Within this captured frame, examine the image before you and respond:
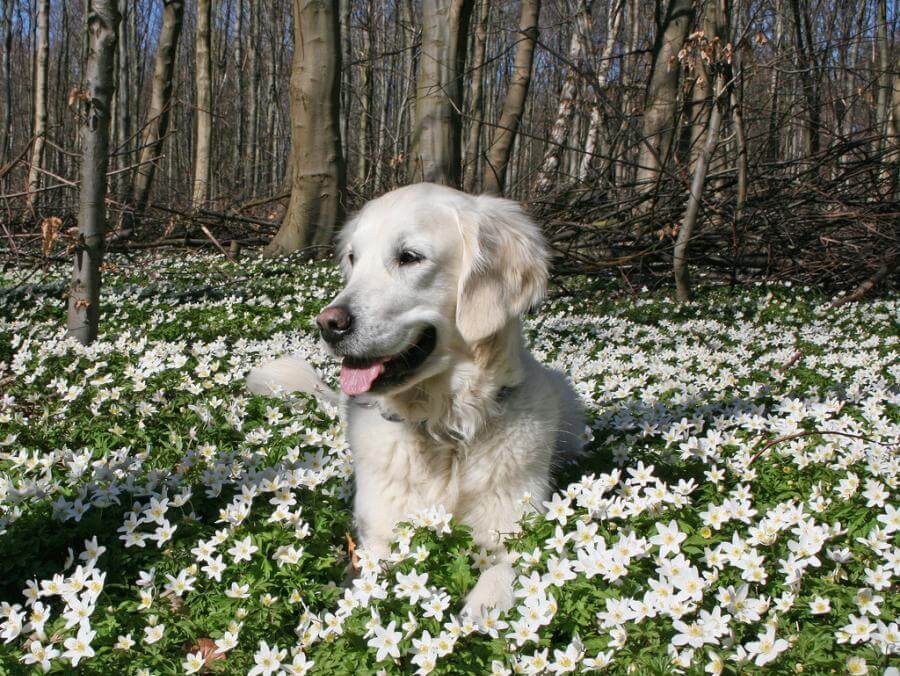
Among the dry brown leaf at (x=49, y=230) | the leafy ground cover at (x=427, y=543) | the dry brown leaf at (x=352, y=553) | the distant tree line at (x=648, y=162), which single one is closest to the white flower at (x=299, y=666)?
the leafy ground cover at (x=427, y=543)

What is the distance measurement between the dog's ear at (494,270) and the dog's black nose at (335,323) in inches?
18.7

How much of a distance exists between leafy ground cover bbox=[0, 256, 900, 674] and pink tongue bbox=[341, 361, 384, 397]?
0.46 metres

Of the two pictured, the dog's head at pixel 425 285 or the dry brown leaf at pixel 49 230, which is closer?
the dog's head at pixel 425 285

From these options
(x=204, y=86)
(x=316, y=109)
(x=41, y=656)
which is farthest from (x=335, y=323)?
(x=204, y=86)

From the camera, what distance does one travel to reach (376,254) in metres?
3.04

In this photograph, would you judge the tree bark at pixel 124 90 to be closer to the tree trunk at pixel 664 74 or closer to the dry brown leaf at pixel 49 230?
the tree trunk at pixel 664 74

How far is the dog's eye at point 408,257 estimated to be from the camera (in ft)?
9.91

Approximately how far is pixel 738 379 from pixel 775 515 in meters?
2.54

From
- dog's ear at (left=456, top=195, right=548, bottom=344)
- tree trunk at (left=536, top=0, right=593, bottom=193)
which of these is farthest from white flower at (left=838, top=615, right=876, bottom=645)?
tree trunk at (left=536, top=0, right=593, bottom=193)

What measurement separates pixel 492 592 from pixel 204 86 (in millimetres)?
17907

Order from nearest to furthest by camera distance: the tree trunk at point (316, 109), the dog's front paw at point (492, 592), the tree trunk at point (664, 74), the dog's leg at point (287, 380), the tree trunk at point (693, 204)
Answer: the dog's front paw at point (492, 592) < the dog's leg at point (287, 380) < the tree trunk at point (693, 204) < the tree trunk at point (316, 109) < the tree trunk at point (664, 74)

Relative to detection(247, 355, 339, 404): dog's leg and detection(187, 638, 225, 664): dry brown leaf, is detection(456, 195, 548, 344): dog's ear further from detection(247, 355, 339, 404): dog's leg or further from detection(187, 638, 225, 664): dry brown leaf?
detection(247, 355, 339, 404): dog's leg

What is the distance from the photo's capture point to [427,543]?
2.46 metres

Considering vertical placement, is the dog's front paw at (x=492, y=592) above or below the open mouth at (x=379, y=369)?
below
